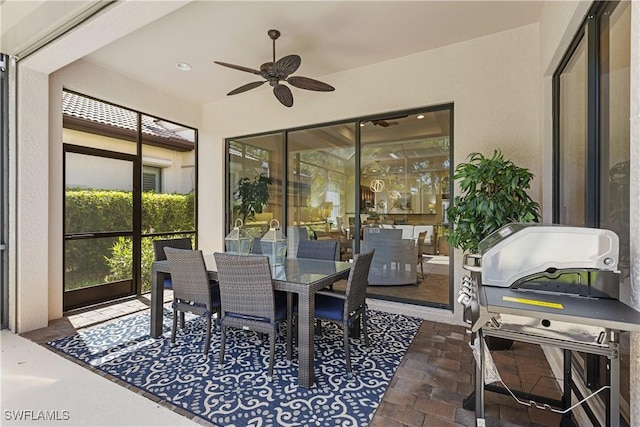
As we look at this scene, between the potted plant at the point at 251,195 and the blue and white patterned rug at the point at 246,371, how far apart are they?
2200 millimetres

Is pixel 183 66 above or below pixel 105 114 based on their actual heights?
above

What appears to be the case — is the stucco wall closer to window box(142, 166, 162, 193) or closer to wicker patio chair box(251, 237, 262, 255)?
wicker patio chair box(251, 237, 262, 255)

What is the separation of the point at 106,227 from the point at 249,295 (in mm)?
2972

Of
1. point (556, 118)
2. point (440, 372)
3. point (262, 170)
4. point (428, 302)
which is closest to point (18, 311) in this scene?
point (262, 170)

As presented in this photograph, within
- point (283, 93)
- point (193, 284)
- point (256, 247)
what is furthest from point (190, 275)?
point (283, 93)

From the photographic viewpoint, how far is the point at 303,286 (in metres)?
2.22

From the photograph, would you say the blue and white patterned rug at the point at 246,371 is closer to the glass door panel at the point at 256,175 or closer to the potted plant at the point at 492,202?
the potted plant at the point at 492,202

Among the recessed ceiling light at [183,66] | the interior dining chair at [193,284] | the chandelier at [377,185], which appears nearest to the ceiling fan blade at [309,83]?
the chandelier at [377,185]

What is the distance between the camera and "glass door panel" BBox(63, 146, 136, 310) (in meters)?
3.74

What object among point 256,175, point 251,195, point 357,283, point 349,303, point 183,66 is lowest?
point 349,303

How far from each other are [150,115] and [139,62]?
0.93 m

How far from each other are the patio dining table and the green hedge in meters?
1.61

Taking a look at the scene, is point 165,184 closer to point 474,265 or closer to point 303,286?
point 303,286

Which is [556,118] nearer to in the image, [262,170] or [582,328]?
[582,328]
